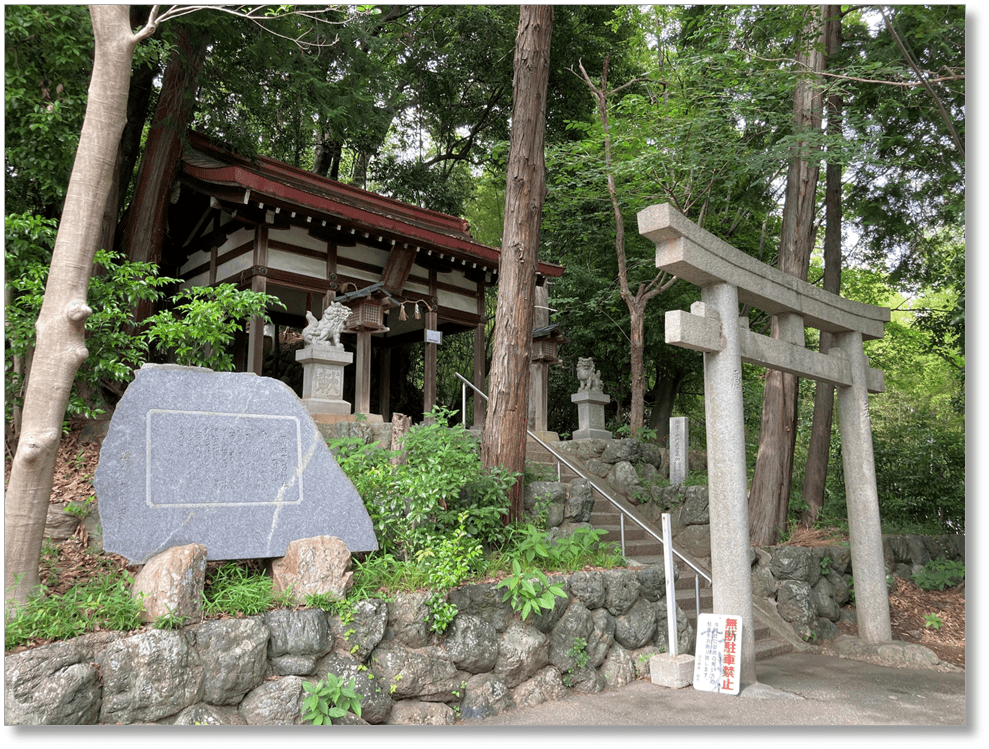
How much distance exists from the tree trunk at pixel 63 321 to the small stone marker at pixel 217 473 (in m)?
→ 0.37

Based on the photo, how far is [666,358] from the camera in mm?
15648

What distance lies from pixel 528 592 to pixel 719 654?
5.06 feet

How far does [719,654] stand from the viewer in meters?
5.20

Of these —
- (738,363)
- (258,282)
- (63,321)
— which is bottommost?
(63,321)

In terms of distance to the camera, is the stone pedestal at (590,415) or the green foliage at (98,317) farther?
the stone pedestal at (590,415)

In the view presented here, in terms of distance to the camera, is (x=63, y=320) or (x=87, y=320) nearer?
(x=63, y=320)

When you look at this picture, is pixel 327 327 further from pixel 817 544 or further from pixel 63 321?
pixel 817 544

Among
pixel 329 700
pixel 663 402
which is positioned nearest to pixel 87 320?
pixel 329 700

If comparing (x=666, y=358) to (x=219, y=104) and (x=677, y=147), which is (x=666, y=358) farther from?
(x=219, y=104)

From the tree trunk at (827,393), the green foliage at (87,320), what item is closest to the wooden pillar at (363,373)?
the green foliage at (87,320)

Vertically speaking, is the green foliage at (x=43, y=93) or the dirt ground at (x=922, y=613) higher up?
the green foliage at (x=43, y=93)

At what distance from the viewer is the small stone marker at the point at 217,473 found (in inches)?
166

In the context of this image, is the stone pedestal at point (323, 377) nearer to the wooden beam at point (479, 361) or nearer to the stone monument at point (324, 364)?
the stone monument at point (324, 364)

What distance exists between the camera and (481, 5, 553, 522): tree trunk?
664 centimetres
